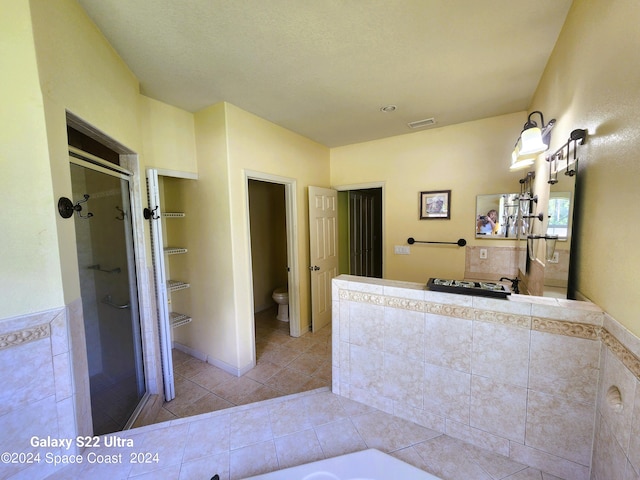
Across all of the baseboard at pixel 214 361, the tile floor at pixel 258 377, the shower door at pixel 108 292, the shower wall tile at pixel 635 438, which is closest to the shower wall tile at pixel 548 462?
the shower wall tile at pixel 635 438

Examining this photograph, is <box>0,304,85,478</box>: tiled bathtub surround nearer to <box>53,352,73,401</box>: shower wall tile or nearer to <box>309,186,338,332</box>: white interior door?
<box>53,352,73,401</box>: shower wall tile

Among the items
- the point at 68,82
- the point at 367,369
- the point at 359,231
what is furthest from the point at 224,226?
the point at 359,231

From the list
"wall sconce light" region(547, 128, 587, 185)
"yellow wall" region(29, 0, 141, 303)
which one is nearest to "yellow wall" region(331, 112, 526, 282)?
"wall sconce light" region(547, 128, 587, 185)

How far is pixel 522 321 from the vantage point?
92 cm

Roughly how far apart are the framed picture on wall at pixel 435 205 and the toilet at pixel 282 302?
2.12 m

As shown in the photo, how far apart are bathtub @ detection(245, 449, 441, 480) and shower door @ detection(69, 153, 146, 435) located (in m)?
1.21

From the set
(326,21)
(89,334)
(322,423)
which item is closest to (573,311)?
(322,423)

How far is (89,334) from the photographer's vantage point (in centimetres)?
137

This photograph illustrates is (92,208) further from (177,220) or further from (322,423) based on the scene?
(322,423)

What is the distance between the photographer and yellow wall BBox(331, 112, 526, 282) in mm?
2609

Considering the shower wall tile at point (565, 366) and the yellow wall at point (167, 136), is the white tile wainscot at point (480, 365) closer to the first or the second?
the shower wall tile at point (565, 366)

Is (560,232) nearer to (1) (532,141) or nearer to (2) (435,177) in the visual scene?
(1) (532,141)

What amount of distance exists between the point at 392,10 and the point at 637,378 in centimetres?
172

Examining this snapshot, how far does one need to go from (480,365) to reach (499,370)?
0.06 m
